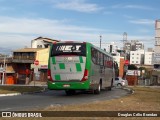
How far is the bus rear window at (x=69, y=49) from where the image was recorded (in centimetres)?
2469

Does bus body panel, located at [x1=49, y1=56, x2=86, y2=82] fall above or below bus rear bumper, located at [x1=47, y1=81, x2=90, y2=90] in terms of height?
above

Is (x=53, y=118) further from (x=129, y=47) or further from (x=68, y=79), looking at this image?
(x=129, y=47)

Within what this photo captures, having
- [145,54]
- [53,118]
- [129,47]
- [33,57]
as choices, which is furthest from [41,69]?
[129,47]

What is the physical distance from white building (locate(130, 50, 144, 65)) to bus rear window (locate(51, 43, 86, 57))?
154 meters

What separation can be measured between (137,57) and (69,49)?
15810 cm

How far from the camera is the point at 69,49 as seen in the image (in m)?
24.8

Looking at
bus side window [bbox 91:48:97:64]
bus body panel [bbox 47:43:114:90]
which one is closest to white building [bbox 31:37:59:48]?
bus side window [bbox 91:48:97:64]

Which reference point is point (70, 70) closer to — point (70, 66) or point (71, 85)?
point (70, 66)

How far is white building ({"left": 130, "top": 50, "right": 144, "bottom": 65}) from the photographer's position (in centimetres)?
17784

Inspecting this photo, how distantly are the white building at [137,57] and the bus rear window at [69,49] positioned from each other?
154 meters

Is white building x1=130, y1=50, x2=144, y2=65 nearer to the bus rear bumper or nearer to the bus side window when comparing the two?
the bus side window

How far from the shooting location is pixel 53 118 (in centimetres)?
1158

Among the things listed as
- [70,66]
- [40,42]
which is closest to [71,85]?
[70,66]

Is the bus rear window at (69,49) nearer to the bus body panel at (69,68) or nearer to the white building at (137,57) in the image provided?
the bus body panel at (69,68)
